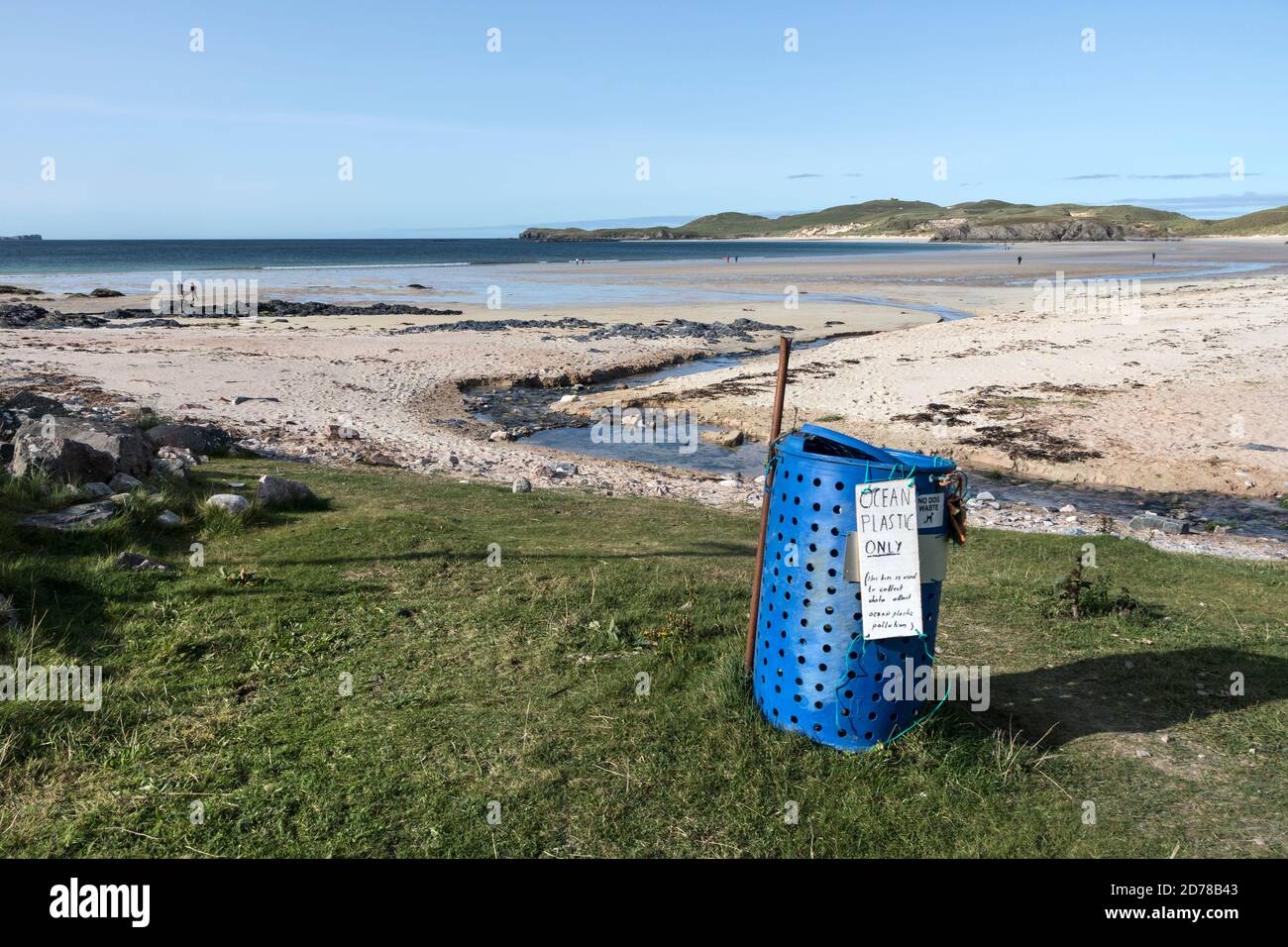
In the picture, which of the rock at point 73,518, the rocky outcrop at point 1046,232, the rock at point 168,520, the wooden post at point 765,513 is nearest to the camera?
the wooden post at point 765,513

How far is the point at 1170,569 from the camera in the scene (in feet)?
26.5

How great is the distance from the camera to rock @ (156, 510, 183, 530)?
24.2 ft

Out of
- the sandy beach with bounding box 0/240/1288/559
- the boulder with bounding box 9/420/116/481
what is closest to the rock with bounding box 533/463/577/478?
the sandy beach with bounding box 0/240/1288/559

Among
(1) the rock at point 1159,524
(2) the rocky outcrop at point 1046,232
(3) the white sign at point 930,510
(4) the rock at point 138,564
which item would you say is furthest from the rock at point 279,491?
(2) the rocky outcrop at point 1046,232

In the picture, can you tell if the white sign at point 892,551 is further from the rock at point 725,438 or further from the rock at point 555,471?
the rock at point 725,438

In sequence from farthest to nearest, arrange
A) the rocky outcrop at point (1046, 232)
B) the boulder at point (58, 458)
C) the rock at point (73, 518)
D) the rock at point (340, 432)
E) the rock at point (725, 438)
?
1. the rocky outcrop at point (1046, 232)
2. the rock at point (725, 438)
3. the rock at point (340, 432)
4. the boulder at point (58, 458)
5. the rock at point (73, 518)

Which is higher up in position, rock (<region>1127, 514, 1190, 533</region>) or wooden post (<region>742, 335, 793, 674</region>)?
wooden post (<region>742, 335, 793, 674</region>)

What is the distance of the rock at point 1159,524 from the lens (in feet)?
37.4

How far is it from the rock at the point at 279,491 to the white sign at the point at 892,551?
6.23 m

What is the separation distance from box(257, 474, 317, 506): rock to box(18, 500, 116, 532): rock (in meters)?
1.24

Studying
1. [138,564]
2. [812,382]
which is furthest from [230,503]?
[812,382]

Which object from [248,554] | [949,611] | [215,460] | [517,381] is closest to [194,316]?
[517,381]

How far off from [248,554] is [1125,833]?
6.12 meters

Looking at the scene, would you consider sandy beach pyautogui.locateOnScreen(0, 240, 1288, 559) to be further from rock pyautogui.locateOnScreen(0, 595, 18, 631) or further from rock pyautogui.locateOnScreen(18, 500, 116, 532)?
rock pyautogui.locateOnScreen(0, 595, 18, 631)
